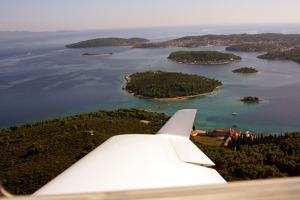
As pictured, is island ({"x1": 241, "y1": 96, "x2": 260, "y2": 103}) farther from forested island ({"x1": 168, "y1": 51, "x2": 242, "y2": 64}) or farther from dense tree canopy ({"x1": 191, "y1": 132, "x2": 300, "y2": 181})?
forested island ({"x1": 168, "y1": 51, "x2": 242, "y2": 64})

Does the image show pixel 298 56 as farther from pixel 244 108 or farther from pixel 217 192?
pixel 217 192

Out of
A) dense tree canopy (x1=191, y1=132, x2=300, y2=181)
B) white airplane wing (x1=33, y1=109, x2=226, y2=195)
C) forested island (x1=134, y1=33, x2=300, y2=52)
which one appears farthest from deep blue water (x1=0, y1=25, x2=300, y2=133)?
forested island (x1=134, y1=33, x2=300, y2=52)

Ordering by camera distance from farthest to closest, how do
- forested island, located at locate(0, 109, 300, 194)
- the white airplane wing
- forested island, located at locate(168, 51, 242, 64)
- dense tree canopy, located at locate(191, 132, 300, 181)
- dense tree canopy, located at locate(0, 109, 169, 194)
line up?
forested island, located at locate(168, 51, 242, 64)
dense tree canopy, located at locate(191, 132, 300, 181)
forested island, located at locate(0, 109, 300, 194)
dense tree canopy, located at locate(0, 109, 169, 194)
the white airplane wing

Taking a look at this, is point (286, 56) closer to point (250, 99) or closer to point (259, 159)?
point (250, 99)

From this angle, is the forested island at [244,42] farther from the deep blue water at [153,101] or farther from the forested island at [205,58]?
the deep blue water at [153,101]

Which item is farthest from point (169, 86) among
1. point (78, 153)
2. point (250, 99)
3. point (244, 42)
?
point (244, 42)

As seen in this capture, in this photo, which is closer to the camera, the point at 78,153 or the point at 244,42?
the point at 78,153
